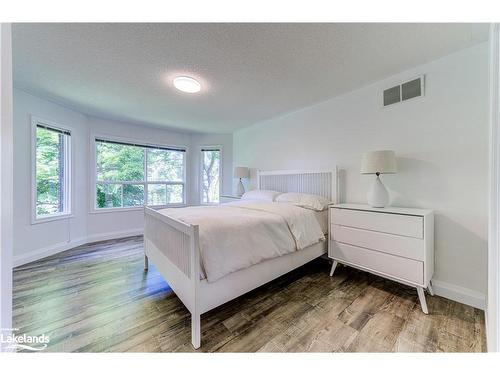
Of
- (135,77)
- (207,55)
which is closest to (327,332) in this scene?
(207,55)

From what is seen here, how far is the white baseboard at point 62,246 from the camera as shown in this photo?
2536mm

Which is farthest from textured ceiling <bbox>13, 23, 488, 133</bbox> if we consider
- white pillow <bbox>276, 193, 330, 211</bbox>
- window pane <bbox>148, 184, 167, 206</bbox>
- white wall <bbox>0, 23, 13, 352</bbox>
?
window pane <bbox>148, 184, 167, 206</bbox>

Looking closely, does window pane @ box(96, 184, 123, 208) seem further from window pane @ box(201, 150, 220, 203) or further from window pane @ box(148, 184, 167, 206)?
window pane @ box(201, 150, 220, 203)

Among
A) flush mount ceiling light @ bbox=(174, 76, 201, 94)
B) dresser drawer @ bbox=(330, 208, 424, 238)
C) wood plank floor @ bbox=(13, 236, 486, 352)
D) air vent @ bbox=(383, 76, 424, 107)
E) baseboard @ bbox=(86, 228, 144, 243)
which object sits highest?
flush mount ceiling light @ bbox=(174, 76, 201, 94)

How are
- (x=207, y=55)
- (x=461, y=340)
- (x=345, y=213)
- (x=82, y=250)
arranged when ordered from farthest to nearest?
(x=82, y=250), (x=345, y=213), (x=207, y=55), (x=461, y=340)

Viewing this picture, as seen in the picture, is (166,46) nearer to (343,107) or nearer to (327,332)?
(343,107)

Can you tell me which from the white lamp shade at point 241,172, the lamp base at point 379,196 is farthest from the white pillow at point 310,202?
the white lamp shade at point 241,172

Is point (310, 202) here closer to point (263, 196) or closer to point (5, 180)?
point (263, 196)

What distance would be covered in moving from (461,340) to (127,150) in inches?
200

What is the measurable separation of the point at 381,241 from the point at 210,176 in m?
3.86

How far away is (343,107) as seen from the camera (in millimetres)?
2586

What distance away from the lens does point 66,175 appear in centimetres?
320

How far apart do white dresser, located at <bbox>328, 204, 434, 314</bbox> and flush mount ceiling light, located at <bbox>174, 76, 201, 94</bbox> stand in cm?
215

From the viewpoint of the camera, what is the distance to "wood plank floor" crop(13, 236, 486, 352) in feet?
4.19
